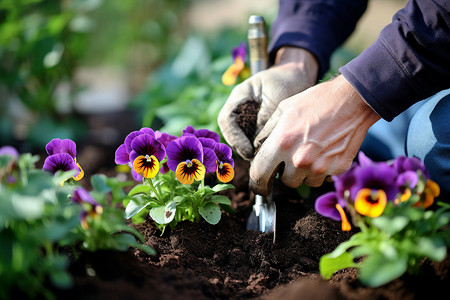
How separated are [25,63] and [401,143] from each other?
287 cm

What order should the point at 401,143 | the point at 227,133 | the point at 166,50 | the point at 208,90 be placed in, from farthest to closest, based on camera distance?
the point at 166,50
the point at 208,90
the point at 401,143
the point at 227,133

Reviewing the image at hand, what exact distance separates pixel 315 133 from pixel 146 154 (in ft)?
2.00

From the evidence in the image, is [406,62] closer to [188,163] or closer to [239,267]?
[188,163]

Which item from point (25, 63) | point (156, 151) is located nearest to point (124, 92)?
point (25, 63)

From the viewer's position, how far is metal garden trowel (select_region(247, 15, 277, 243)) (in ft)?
5.53

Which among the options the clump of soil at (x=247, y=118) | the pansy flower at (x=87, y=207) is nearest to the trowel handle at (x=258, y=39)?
the clump of soil at (x=247, y=118)

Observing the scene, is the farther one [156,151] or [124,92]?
[124,92]

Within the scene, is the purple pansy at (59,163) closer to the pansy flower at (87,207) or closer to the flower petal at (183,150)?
the pansy flower at (87,207)

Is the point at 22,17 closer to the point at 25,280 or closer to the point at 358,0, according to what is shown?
the point at 358,0

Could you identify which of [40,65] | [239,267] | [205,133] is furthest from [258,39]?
[40,65]

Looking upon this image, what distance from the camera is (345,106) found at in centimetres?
153

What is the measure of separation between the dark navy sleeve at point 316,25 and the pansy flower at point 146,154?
35.1 inches

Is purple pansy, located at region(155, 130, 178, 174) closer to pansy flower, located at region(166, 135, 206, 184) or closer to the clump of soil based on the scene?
pansy flower, located at region(166, 135, 206, 184)

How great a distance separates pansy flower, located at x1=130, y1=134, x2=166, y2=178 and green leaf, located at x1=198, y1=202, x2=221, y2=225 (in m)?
0.23
